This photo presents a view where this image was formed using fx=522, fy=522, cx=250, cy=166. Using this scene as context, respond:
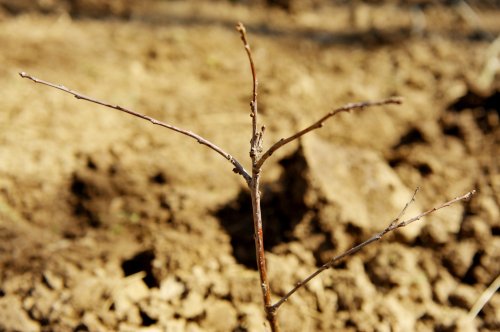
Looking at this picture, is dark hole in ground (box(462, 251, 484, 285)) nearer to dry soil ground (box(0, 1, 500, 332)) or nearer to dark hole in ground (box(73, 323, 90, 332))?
dry soil ground (box(0, 1, 500, 332))

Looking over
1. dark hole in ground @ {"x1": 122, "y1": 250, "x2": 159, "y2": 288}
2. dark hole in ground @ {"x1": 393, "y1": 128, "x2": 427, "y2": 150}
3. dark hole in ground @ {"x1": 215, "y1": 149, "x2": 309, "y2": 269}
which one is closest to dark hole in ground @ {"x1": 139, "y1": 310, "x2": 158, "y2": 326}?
dark hole in ground @ {"x1": 122, "y1": 250, "x2": 159, "y2": 288}

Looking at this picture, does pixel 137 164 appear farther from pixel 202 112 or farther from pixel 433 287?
pixel 433 287

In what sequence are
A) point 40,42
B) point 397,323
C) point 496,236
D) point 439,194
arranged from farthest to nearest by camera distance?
point 40,42 < point 439,194 < point 496,236 < point 397,323

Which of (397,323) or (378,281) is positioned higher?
(378,281)

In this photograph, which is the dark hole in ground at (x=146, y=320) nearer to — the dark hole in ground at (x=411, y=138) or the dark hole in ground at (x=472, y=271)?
the dark hole in ground at (x=472, y=271)

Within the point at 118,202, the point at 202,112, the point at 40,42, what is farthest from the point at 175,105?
the point at 40,42

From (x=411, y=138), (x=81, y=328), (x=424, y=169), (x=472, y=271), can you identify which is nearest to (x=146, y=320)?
(x=81, y=328)
